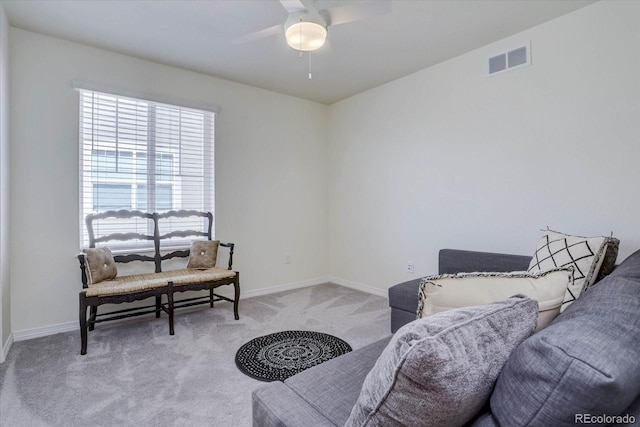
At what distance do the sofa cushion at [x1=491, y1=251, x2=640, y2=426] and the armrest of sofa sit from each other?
528 millimetres

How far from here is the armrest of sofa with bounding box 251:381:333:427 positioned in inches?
38.8

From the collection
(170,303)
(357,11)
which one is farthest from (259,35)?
(170,303)

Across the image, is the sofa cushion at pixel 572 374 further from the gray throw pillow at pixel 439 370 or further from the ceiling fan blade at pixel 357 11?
the ceiling fan blade at pixel 357 11

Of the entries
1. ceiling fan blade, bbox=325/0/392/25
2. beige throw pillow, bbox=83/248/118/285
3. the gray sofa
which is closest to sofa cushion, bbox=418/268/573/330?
the gray sofa

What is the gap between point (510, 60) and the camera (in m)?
2.83

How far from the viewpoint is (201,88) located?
3645mm

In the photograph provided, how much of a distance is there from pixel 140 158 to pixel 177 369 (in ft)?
6.83

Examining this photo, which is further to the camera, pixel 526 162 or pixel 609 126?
pixel 526 162

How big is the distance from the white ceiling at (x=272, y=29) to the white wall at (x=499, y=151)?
278mm

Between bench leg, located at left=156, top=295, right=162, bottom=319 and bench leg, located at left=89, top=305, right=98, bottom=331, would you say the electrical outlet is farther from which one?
bench leg, located at left=89, top=305, right=98, bottom=331

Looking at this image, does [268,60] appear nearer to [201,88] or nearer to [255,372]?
[201,88]

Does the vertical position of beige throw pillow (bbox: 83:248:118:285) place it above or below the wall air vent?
below

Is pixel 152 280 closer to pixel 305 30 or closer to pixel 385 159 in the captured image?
pixel 305 30

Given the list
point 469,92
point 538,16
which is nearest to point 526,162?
point 469,92
